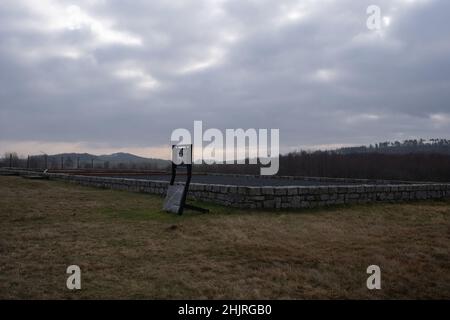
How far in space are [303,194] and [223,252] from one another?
5.09 metres

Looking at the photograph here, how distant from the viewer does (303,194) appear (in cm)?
1022

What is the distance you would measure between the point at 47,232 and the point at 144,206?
147 inches

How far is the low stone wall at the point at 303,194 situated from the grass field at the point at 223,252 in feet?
1.83

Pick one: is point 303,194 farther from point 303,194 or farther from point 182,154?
point 182,154

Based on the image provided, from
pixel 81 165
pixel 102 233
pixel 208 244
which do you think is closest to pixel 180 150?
pixel 102 233

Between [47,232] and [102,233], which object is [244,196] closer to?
[102,233]

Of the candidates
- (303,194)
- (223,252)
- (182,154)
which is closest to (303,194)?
(303,194)

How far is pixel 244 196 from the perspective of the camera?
989 cm

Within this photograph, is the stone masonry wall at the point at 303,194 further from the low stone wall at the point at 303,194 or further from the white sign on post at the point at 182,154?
the white sign on post at the point at 182,154

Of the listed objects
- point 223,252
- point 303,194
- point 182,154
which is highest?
point 182,154

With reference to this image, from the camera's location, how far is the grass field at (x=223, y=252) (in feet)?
13.3

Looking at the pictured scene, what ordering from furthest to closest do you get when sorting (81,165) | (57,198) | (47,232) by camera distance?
(81,165) < (57,198) < (47,232)

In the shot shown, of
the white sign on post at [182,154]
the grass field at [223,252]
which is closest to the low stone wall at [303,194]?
the grass field at [223,252]

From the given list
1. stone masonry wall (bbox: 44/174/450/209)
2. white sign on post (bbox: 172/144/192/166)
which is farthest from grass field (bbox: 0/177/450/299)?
white sign on post (bbox: 172/144/192/166)
